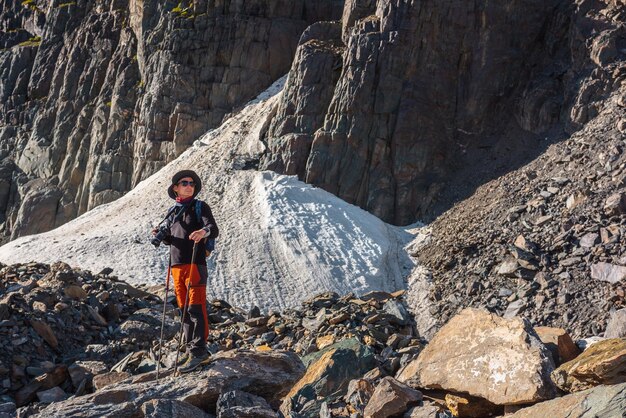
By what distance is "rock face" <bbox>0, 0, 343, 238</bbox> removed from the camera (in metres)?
46.5

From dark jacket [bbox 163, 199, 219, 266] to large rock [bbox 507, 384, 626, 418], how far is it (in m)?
4.76

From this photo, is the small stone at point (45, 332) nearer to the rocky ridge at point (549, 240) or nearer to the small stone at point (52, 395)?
the small stone at point (52, 395)

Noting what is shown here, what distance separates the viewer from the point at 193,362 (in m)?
9.28

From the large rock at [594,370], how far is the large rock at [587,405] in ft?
1.12

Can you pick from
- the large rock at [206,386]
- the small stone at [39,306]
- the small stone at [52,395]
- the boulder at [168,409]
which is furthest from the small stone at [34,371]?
the boulder at [168,409]

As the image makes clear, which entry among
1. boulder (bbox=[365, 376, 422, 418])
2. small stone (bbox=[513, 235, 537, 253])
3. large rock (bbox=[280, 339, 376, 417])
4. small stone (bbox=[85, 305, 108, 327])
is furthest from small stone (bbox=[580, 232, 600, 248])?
boulder (bbox=[365, 376, 422, 418])

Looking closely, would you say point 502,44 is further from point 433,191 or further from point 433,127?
point 433,191

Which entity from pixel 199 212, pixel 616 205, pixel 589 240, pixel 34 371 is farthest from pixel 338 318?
pixel 616 205

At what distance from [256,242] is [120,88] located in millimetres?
25576

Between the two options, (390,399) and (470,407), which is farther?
(470,407)

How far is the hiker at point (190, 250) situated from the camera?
31.5ft

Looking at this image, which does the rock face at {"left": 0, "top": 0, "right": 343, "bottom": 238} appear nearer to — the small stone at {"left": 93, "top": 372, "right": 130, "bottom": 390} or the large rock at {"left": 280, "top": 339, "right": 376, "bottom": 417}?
the small stone at {"left": 93, "top": 372, "right": 130, "bottom": 390}

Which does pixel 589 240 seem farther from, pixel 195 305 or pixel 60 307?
pixel 195 305

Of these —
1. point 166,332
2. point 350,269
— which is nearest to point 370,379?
point 166,332
